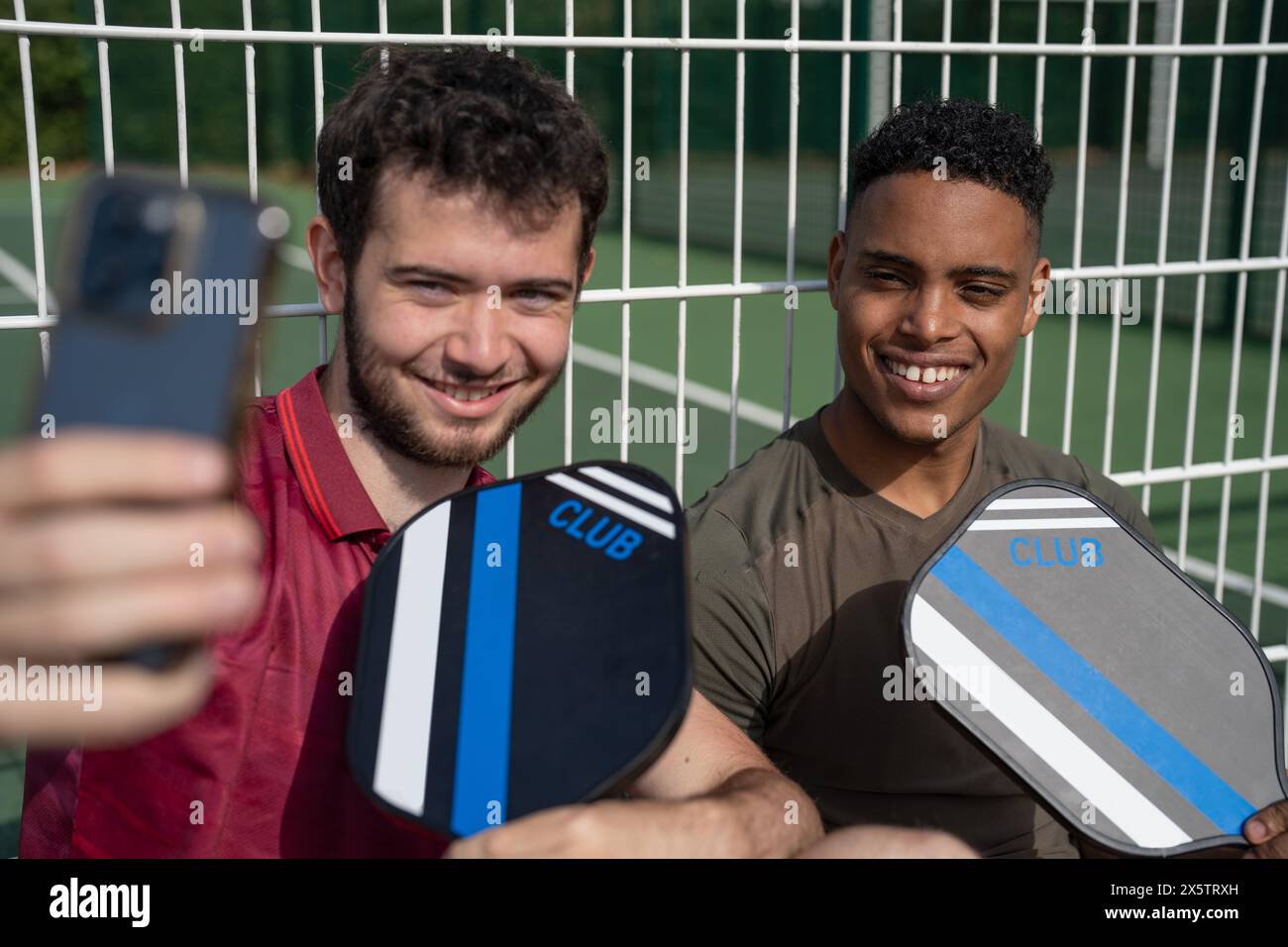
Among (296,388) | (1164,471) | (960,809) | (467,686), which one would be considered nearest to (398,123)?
(296,388)

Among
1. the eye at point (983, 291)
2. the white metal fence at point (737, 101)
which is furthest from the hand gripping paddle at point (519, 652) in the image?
the eye at point (983, 291)

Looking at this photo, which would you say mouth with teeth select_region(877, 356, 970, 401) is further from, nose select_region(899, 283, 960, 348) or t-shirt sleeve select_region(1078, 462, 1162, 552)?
t-shirt sleeve select_region(1078, 462, 1162, 552)

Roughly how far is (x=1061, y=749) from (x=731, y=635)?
551 millimetres

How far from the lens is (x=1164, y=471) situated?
2.94 meters

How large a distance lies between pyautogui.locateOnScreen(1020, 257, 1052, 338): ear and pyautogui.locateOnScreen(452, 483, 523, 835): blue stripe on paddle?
46.5 inches

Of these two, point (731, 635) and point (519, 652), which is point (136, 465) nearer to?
point (519, 652)

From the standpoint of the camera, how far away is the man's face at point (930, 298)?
2127 millimetres

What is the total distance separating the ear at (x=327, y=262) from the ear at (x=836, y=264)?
97 cm

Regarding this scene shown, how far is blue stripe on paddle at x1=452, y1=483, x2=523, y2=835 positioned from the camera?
4.33ft

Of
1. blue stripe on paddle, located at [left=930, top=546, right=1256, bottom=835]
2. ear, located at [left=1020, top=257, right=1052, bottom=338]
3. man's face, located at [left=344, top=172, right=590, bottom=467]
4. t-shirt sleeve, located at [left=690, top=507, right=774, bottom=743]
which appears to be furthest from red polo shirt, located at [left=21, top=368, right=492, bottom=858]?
ear, located at [left=1020, top=257, right=1052, bottom=338]

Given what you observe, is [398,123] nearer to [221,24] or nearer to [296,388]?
[296,388]

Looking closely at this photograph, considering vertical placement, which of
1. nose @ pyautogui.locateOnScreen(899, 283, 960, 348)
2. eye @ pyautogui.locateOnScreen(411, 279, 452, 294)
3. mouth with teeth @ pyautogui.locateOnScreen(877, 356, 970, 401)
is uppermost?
eye @ pyautogui.locateOnScreen(411, 279, 452, 294)

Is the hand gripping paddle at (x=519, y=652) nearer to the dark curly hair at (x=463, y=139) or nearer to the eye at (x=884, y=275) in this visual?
the dark curly hair at (x=463, y=139)

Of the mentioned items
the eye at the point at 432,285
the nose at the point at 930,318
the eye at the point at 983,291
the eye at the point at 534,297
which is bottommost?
the nose at the point at 930,318
